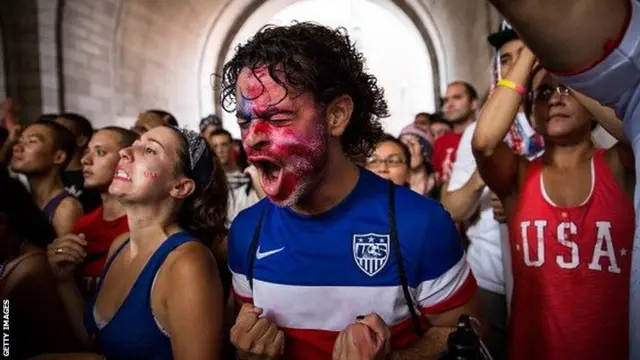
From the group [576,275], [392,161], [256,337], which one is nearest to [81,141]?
[392,161]

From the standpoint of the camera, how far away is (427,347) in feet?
4.13

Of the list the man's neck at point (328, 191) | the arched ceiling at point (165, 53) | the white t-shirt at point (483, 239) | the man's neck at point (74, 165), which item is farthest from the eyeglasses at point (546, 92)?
the arched ceiling at point (165, 53)

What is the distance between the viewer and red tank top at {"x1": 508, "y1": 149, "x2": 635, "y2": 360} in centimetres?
155

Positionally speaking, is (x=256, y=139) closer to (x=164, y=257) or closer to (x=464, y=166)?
(x=164, y=257)

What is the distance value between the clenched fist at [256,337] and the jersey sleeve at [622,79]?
849mm

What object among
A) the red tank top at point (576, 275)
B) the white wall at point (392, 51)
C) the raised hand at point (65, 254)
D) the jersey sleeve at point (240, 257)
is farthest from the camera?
the white wall at point (392, 51)

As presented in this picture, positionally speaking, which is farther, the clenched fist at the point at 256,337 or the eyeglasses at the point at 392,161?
the eyeglasses at the point at 392,161

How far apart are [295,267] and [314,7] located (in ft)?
9.20

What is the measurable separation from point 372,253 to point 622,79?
0.72 meters

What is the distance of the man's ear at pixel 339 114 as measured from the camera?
4.29ft

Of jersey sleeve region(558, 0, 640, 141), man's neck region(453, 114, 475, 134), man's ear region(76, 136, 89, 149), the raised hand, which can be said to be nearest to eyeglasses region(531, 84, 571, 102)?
Answer: jersey sleeve region(558, 0, 640, 141)

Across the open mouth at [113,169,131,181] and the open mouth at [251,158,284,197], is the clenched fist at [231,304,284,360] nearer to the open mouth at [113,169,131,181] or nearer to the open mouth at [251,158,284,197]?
the open mouth at [251,158,284,197]

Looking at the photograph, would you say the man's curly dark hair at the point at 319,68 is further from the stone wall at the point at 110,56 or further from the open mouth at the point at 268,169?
the stone wall at the point at 110,56

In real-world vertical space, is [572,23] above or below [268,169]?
above
